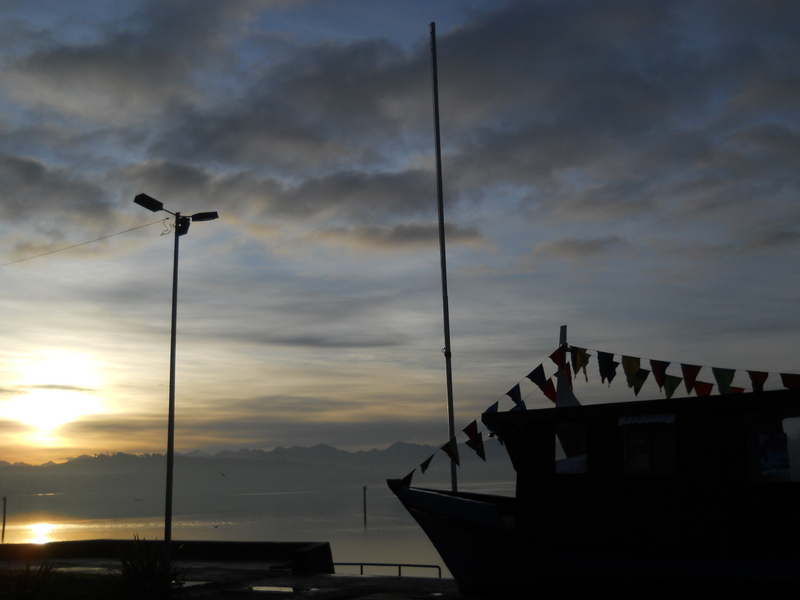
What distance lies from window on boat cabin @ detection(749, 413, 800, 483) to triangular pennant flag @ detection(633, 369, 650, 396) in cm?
369

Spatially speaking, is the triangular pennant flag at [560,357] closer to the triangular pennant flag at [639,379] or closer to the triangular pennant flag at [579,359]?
the triangular pennant flag at [579,359]

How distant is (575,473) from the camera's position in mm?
16516

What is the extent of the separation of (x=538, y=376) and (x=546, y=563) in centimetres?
522

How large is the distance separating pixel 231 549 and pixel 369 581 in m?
7.15

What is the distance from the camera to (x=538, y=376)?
20.0 metres

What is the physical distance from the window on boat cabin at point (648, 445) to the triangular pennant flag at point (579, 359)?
3855 millimetres

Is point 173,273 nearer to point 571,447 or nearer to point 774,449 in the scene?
point 571,447

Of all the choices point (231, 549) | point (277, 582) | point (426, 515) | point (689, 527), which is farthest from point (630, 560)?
point (231, 549)

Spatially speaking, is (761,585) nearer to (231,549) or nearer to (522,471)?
(522,471)

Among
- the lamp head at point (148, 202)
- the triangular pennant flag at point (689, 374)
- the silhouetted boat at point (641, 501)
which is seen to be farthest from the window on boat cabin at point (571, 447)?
the lamp head at point (148, 202)

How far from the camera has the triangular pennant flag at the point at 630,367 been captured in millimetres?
18578

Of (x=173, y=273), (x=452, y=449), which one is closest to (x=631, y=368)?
(x=452, y=449)

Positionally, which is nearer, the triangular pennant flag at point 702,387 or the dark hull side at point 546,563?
the dark hull side at point 546,563

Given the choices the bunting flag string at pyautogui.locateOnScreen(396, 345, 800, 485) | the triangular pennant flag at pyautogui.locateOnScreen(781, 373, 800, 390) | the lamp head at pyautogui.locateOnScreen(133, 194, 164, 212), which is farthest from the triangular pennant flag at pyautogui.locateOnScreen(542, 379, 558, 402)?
the lamp head at pyautogui.locateOnScreen(133, 194, 164, 212)
